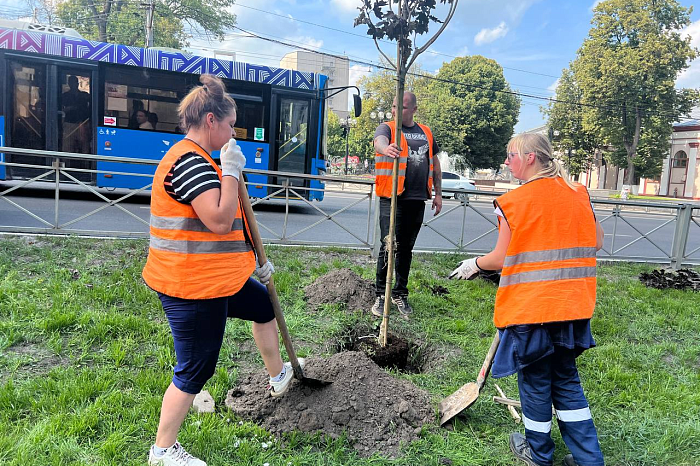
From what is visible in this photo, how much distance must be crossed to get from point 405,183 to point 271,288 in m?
2.07

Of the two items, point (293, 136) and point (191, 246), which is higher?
point (293, 136)

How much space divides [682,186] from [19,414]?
44977mm

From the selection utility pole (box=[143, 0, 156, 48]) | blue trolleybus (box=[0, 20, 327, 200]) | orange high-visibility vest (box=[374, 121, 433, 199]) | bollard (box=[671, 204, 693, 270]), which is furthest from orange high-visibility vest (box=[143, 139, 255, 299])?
utility pole (box=[143, 0, 156, 48])

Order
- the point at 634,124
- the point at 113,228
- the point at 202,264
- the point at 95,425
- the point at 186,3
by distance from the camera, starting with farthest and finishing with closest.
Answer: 1. the point at 634,124
2. the point at 186,3
3. the point at 113,228
4. the point at 95,425
5. the point at 202,264

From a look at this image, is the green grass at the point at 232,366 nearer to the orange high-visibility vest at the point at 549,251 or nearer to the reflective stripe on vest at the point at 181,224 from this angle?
the orange high-visibility vest at the point at 549,251

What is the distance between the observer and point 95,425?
97.3 inches

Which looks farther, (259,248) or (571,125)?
(571,125)

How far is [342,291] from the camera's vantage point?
464cm

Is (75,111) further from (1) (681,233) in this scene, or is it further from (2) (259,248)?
(1) (681,233)

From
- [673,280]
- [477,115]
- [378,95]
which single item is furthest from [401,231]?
[378,95]

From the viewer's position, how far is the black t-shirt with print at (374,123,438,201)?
418cm

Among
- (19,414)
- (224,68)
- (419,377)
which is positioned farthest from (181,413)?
(224,68)

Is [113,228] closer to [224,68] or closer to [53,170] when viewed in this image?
[53,170]

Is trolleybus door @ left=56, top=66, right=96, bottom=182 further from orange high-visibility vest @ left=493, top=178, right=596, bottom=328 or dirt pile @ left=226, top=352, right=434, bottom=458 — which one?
orange high-visibility vest @ left=493, top=178, right=596, bottom=328
